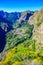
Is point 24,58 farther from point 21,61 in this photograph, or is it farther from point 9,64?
point 9,64

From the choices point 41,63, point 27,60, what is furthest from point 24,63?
point 41,63

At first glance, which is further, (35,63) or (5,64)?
(5,64)

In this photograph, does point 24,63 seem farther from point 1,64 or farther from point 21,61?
point 1,64

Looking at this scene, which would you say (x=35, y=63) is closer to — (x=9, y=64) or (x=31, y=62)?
(x=31, y=62)

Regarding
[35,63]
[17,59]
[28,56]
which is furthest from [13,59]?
[35,63]

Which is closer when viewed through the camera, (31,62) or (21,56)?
(31,62)

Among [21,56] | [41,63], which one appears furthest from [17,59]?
[41,63]

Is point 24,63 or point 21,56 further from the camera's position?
point 21,56
